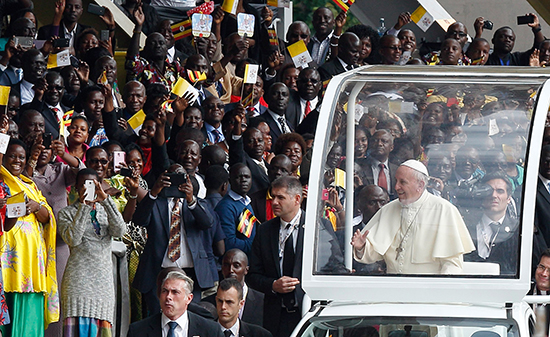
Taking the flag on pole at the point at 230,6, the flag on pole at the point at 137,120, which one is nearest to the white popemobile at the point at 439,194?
the flag on pole at the point at 137,120

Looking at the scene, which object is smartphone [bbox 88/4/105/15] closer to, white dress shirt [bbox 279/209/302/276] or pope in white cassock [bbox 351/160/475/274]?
white dress shirt [bbox 279/209/302/276]

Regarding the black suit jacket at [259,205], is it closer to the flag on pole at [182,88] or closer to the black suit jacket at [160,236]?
the black suit jacket at [160,236]

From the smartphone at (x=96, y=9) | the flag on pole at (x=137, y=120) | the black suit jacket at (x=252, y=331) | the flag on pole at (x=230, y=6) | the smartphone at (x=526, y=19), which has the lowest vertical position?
the black suit jacket at (x=252, y=331)

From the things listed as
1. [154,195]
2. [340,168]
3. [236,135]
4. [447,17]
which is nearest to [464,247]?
[340,168]

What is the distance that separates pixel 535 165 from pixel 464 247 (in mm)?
643

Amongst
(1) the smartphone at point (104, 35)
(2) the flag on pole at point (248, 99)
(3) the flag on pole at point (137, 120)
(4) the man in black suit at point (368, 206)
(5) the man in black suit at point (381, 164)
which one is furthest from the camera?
(1) the smartphone at point (104, 35)

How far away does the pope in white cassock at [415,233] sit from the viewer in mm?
6355

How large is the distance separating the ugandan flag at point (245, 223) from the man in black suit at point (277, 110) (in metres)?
2.26

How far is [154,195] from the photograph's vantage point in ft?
28.9

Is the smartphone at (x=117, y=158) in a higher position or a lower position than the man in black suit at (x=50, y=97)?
lower

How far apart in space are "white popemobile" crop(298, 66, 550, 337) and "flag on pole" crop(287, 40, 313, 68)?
208 inches

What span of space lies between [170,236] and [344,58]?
4.62 metres

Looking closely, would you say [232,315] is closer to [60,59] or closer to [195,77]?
[60,59]

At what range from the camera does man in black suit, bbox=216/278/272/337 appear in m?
7.82
